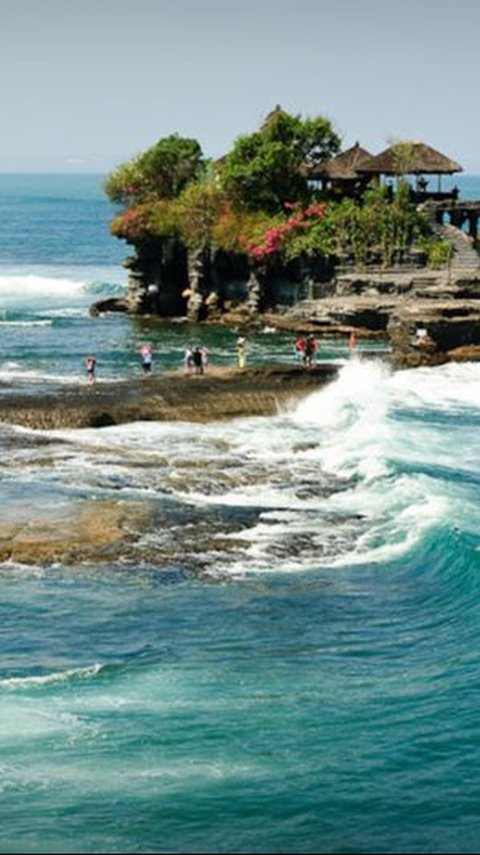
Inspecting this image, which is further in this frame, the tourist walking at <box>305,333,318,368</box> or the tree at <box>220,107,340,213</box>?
the tree at <box>220,107,340,213</box>

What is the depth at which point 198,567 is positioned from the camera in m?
29.8

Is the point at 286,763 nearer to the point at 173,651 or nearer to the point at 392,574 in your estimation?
the point at 173,651

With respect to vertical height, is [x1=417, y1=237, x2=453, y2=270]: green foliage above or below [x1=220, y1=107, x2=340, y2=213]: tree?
below

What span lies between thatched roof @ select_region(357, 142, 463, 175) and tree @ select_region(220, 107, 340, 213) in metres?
3.84

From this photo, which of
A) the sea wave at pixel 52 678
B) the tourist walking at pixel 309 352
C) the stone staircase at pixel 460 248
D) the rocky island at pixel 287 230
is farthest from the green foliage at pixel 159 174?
the sea wave at pixel 52 678

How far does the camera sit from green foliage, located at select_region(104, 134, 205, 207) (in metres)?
83.7

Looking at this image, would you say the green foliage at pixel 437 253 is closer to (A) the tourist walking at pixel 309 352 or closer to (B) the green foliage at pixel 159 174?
(B) the green foliage at pixel 159 174

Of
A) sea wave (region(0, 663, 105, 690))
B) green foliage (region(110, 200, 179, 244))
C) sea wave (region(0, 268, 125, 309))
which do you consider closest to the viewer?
sea wave (region(0, 663, 105, 690))

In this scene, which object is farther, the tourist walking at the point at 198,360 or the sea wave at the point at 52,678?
the tourist walking at the point at 198,360

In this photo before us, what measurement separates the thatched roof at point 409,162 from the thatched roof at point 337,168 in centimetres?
52

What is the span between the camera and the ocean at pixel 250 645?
1891 cm

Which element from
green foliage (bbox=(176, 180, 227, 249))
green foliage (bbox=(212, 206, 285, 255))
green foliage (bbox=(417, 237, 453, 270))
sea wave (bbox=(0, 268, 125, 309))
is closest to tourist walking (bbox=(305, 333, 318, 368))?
green foliage (bbox=(212, 206, 285, 255))

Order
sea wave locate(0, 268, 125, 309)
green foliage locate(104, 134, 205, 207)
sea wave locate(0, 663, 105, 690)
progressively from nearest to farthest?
1. sea wave locate(0, 663, 105, 690)
2. green foliage locate(104, 134, 205, 207)
3. sea wave locate(0, 268, 125, 309)

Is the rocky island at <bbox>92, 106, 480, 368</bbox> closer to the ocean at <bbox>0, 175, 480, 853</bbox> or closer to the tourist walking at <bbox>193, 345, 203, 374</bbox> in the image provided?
the tourist walking at <bbox>193, 345, 203, 374</bbox>
